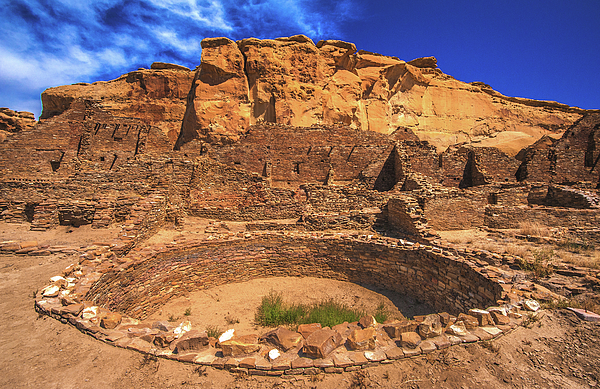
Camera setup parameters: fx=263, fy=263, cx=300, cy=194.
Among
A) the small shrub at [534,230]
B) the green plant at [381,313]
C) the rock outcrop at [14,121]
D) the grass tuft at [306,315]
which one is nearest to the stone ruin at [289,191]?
the rock outcrop at [14,121]

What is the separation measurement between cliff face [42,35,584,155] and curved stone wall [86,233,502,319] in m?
10.8

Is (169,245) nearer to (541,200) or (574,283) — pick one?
(574,283)

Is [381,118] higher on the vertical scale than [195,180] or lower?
higher

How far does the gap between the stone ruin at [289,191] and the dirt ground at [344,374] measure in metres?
0.14

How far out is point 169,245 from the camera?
6.81 m

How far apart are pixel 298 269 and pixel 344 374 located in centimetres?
522

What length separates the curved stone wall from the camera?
5293mm

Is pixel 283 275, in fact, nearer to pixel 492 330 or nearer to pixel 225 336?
pixel 225 336

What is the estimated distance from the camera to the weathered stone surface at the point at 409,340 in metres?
3.03

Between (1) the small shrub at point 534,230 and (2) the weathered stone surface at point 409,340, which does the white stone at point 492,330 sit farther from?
(1) the small shrub at point 534,230

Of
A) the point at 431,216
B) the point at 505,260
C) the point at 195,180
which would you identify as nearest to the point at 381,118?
the point at 431,216

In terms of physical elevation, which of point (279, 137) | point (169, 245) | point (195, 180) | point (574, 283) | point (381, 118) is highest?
point (381, 118)

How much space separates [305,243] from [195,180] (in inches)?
251

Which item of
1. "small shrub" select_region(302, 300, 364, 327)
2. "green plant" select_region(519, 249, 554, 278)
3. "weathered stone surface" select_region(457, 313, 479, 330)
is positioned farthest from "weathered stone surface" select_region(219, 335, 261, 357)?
"green plant" select_region(519, 249, 554, 278)
